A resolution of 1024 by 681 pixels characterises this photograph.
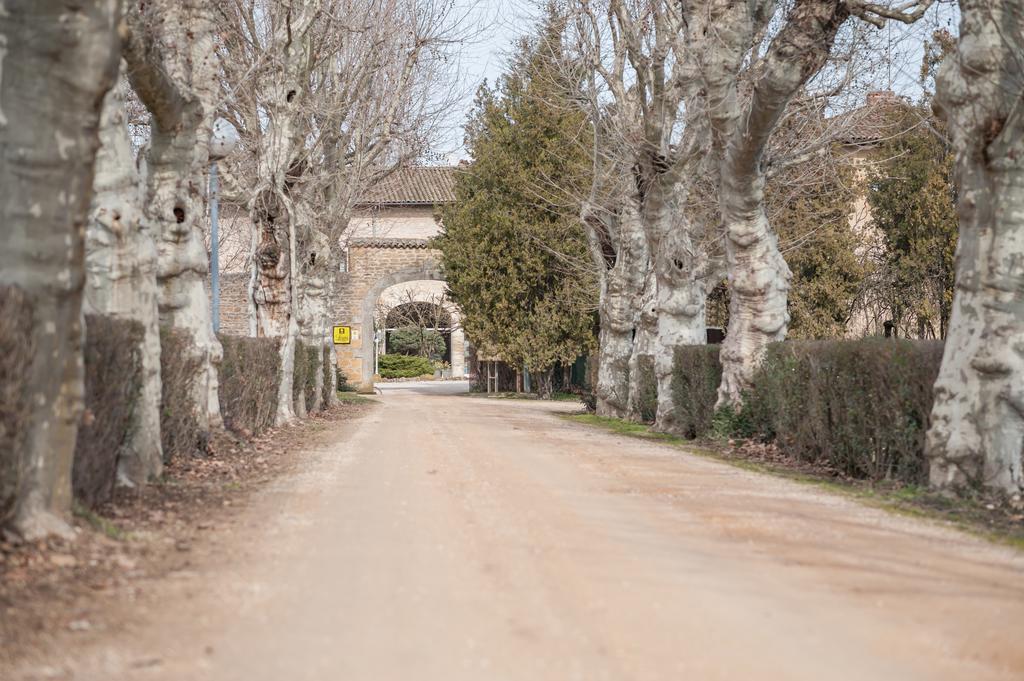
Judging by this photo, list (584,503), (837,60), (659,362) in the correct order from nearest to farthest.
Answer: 1. (584,503)
2. (837,60)
3. (659,362)

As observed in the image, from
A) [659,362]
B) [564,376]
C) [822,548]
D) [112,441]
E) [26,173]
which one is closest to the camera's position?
[26,173]

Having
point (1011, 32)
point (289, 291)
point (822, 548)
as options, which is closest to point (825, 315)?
point (289, 291)

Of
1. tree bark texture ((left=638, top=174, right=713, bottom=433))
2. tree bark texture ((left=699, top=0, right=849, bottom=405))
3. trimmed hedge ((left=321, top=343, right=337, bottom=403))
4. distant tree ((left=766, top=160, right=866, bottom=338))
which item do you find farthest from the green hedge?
distant tree ((left=766, top=160, right=866, bottom=338))

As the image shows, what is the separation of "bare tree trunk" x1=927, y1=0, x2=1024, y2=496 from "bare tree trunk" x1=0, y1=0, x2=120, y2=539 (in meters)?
6.80

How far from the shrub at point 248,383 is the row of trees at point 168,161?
38.6 inches

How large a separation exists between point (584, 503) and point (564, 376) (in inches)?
1201

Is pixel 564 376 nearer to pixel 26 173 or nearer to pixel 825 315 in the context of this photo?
pixel 825 315

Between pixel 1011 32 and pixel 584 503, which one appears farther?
pixel 1011 32

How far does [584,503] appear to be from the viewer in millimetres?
8047

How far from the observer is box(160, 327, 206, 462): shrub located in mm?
10023

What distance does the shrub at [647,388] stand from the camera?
20.3m

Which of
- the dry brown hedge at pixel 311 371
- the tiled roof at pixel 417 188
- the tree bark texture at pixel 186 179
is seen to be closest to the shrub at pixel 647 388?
the dry brown hedge at pixel 311 371

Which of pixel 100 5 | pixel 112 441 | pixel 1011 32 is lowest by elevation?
pixel 112 441

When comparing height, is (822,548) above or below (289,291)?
below
